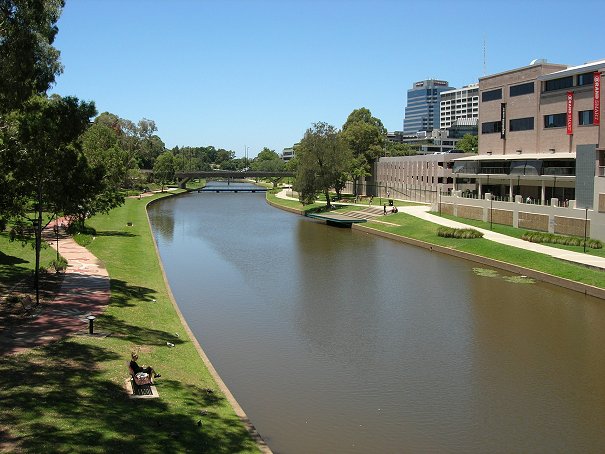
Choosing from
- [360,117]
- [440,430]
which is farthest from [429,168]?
[440,430]

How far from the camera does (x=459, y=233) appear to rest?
57156 mm

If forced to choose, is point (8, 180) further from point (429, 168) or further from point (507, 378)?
point (429, 168)

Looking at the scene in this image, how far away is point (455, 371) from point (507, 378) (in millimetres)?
1862

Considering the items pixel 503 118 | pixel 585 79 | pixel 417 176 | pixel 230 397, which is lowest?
pixel 230 397

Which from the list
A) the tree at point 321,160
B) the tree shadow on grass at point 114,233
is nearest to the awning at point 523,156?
the tree at point 321,160

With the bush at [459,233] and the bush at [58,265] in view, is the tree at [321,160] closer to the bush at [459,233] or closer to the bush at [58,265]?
the bush at [459,233]

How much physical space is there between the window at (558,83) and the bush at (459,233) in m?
16.8

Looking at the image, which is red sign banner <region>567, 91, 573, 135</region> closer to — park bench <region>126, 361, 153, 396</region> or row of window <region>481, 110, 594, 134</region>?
row of window <region>481, 110, 594, 134</region>

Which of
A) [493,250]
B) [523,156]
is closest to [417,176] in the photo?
[523,156]

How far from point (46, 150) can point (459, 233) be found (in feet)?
133

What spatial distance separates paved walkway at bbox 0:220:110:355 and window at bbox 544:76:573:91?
150 ft

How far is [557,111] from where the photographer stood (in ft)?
200

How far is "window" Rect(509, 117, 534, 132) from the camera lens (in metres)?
65.6

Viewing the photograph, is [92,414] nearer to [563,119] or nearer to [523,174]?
[563,119]
